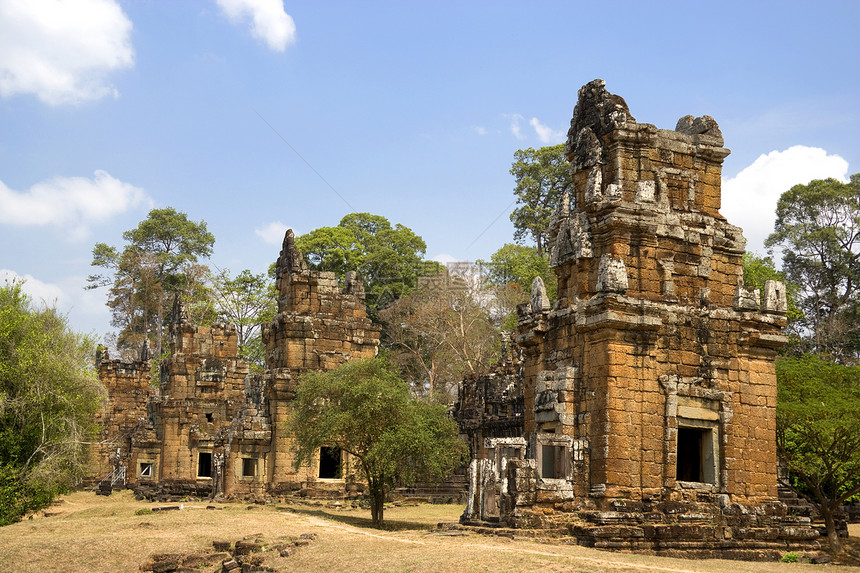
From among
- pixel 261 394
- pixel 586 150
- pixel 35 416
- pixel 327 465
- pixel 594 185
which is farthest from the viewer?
pixel 327 465

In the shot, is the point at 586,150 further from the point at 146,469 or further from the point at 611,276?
the point at 146,469

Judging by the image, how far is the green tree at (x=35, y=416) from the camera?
915 inches

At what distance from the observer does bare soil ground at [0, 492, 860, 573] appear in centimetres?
1216

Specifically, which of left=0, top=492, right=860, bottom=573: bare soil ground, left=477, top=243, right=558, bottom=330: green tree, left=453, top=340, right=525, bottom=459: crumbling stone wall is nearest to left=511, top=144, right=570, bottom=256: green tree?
left=477, top=243, right=558, bottom=330: green tree

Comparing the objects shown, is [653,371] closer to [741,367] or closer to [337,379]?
[741,367]

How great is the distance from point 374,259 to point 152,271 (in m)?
14.8

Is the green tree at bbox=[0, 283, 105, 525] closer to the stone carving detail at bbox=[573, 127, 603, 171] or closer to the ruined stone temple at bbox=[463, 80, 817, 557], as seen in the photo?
the ruined stone temple at bbox=[463, 80, 817, 557]

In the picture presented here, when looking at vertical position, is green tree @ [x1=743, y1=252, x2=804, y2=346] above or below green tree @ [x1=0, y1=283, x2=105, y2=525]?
above

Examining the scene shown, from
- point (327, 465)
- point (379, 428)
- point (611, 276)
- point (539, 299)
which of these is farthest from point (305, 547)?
point (327, 465)

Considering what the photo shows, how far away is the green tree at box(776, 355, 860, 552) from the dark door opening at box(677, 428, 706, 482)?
12.4 ft

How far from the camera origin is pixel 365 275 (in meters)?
52.0

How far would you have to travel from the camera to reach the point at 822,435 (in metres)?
19.9

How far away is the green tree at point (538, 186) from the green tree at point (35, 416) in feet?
103

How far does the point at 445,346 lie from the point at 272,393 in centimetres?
2010
